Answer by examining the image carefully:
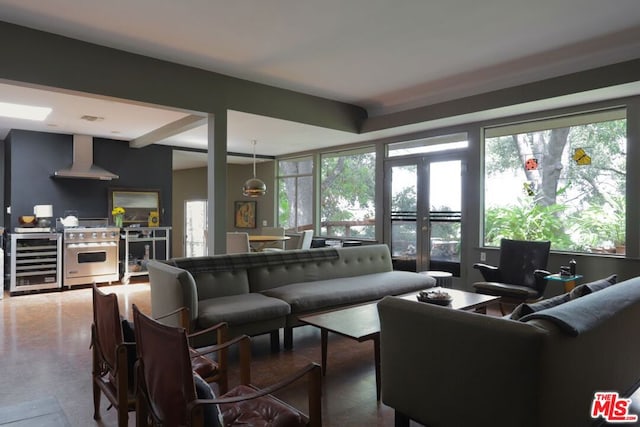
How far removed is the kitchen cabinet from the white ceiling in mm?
2431

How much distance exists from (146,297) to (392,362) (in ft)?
15.5

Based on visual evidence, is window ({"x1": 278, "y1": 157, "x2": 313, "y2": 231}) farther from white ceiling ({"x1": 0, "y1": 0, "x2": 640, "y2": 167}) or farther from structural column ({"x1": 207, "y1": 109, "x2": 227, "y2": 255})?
structural column ({"x1": 207, "y1": 109, "x2": 227, "y2": 255})

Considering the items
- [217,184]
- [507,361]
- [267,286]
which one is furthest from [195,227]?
[507,361]

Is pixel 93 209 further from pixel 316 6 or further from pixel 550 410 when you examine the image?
pixel 550 410

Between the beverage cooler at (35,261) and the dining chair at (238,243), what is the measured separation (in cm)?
269

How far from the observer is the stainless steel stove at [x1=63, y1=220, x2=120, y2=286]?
6547mm

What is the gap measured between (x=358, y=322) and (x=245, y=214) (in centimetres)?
751

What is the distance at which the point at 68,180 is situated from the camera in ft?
23.7

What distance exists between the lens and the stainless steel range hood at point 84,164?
6984 mm

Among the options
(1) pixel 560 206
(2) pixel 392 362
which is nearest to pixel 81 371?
(2) pixel 392 362

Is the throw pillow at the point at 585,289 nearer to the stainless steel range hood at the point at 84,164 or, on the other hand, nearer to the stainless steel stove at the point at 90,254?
the stainless steel stove at the point at 90,254

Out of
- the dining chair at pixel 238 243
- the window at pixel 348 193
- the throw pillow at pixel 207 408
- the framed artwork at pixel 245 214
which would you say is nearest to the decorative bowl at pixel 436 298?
the throw pillow at pixel 207 408

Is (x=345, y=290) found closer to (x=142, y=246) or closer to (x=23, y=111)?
(x=23, y=111)

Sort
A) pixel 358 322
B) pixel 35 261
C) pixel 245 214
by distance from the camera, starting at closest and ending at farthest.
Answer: pixel 358 322 < pixel 35 261 < pixel 245 214
